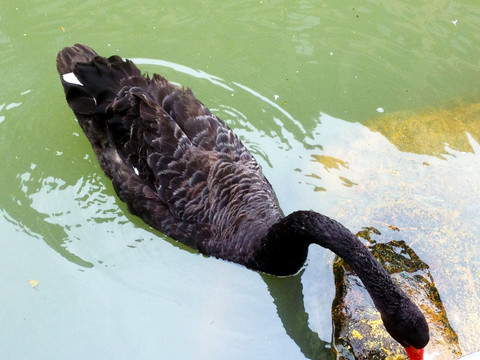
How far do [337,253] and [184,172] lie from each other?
124cm

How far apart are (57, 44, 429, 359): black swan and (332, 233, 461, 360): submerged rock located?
1.42 ft

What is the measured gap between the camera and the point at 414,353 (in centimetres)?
340

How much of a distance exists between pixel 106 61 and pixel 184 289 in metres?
1.84

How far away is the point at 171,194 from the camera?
172 inches

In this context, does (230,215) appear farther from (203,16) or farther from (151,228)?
(203,16)

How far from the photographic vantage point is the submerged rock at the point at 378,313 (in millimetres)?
3754

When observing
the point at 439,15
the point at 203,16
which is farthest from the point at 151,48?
the point at 439,15

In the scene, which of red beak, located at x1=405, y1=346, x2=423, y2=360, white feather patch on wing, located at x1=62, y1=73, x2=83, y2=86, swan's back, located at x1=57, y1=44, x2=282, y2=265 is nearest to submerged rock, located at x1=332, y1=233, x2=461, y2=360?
red beak, located at x1=405, y1=346, x2=423, y2=360

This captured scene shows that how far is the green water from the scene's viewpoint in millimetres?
4238

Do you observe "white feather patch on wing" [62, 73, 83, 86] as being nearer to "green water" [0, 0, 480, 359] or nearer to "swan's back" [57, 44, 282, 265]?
"swan's back" [57, 44, 282, 265]

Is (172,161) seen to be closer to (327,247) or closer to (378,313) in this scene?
(327,247)

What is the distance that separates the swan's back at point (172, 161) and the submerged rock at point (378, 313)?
69 centimetres

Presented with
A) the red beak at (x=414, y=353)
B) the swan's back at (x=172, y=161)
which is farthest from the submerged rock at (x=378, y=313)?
the swan's back at (x=172, y=161)

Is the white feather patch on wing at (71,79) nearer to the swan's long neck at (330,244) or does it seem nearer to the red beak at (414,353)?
the swan's long neck at (330,244)
